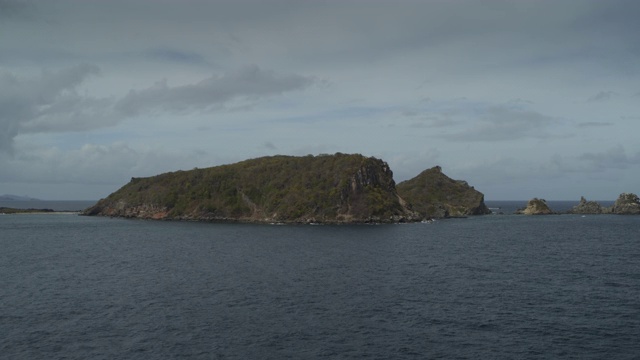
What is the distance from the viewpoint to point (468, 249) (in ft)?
400

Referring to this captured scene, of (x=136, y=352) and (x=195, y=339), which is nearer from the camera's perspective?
(x=136, y=352)

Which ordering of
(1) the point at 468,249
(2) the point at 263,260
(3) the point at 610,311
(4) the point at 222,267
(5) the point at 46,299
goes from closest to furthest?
1. (3) the point at 610,311
2. (5) the point at 46,299
3. (4) the point at 222,267
4. (2) the point at 263,260
5. (1) the point at 468,249

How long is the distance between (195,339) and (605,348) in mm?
42148

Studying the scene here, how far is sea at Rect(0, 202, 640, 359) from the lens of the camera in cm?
4859

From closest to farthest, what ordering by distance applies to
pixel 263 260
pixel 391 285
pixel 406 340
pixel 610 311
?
1. pixel 406 340
2. pixel 610 311
3. pixel 391 285
4. pixel 263 260

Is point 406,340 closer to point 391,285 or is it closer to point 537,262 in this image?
point 391,285

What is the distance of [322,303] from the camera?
216ft

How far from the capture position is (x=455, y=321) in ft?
186

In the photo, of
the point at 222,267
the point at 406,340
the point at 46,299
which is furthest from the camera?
the point at 222,267

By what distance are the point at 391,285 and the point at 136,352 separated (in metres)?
42.1

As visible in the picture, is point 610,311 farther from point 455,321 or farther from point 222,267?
point 222,267

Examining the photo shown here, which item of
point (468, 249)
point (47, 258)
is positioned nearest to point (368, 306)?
point (468, 249)

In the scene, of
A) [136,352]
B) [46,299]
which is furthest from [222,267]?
[136,352]

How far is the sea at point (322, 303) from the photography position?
48.6 metres
